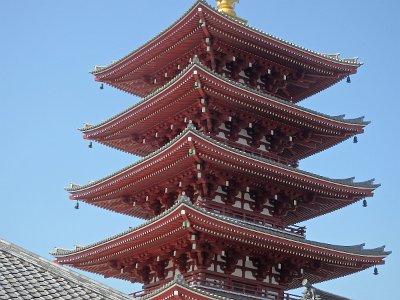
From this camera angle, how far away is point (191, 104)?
30531mm

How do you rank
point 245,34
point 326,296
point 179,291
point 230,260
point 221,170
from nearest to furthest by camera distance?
point 179,291
point 230,260
point 221,170
point 326,296
point 245,34

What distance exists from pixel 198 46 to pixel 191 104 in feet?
10.1

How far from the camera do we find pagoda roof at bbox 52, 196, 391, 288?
2656cm

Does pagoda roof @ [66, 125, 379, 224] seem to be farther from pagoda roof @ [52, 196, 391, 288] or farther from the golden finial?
the golden finial

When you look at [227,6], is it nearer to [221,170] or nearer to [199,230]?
[221,170]

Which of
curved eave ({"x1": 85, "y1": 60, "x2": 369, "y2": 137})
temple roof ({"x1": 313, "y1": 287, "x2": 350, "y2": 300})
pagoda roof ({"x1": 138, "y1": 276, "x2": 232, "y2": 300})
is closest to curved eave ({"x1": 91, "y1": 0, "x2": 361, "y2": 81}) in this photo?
curved eave ({"x1": 85, "y1": 60, "x2": 369, "y2": 137})

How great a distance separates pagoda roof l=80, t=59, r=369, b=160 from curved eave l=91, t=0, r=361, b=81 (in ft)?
8.84

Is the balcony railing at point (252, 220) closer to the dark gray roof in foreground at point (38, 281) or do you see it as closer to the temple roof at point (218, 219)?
the temple roof at point (218, 219)

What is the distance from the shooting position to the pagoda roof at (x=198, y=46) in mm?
31125

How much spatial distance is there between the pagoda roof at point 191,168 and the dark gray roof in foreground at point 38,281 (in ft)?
46.9

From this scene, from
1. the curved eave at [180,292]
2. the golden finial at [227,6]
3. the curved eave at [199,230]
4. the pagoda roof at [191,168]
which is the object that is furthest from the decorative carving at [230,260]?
the golden finial at [227,6]

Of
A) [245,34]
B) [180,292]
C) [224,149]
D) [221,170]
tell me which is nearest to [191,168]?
[221,170]

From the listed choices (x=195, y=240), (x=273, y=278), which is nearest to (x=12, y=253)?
(x=195, y=240)

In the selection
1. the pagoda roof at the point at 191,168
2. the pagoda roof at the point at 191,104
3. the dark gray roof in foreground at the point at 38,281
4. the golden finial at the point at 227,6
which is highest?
the golden finial at the point at 227,6
